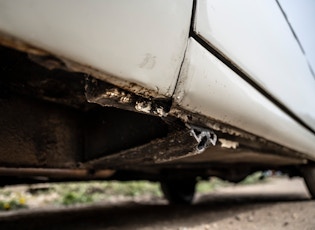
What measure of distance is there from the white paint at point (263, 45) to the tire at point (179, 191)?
5.87 feet

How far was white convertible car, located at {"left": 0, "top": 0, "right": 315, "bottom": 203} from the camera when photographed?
67 centimetres

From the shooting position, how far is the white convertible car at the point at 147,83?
0.67 metres

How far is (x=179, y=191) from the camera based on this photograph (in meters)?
3.25

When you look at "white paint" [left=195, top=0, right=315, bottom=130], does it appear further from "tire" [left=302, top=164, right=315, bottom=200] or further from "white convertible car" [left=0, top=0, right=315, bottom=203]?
"tire" [left=302, top=164, right=315, bottom=200]

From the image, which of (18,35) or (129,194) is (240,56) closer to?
(18,35)

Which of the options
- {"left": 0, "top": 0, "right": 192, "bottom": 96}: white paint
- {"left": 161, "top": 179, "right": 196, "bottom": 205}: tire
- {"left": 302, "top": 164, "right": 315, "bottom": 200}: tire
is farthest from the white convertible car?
{"left": 161, "top": 179, "right": 196, "bottom": 205}: tire

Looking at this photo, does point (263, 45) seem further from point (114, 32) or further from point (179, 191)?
point (179, 191)

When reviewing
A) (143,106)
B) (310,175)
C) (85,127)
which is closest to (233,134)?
(143,106)

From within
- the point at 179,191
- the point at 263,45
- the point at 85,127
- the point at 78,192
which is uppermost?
the point at 78,192

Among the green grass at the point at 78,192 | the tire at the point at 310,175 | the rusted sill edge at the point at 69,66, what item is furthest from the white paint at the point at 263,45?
the green grass at the point at 78,192

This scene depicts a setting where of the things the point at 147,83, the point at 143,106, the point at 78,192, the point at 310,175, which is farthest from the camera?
the point at 78,192

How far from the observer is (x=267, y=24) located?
1.27 m

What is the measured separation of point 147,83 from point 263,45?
598mm

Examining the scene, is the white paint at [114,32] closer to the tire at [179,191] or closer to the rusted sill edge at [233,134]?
the rusted sill edge at [233,134]
